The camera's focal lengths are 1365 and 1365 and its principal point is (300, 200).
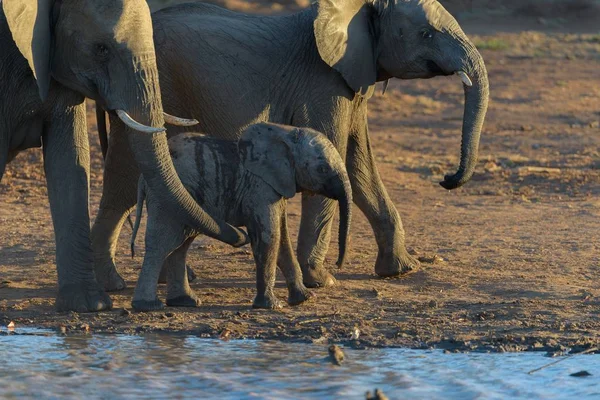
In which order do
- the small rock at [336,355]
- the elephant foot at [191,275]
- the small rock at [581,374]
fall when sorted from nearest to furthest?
1. the small rock at [581,374]
2. the small rock at [336,355]
3. the elephant foot at [191,275]

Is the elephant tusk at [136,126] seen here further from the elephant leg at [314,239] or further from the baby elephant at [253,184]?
the elephant leg at [314,239]

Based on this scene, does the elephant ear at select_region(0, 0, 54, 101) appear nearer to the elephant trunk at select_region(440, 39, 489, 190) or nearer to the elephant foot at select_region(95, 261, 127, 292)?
the elephant foot at select_region(95, 261, 127, 292)

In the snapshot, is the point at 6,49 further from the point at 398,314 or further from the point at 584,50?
the point at 584,50

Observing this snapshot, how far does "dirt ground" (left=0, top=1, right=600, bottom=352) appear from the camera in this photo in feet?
22.3

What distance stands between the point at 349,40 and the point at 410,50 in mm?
356

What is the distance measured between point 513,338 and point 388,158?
21.4 feet

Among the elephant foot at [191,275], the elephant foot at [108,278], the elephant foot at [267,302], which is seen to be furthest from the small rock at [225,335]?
the elephant foot at [191,275]

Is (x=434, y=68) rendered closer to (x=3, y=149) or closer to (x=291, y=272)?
(x=291, y=272)

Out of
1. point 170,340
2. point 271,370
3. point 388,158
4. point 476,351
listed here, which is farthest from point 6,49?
point 388,158

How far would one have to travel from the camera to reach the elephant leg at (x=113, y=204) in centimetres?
757

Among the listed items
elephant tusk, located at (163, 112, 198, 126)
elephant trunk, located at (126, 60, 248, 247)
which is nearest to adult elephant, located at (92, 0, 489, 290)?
elephant tusk, located at (163, 112, 198, 126)

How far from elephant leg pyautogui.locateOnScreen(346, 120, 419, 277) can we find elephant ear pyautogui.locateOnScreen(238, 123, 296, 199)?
124cm

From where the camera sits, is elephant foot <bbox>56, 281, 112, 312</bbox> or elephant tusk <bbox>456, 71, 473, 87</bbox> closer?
elephant foot <bbox>56, 281, 112, 312</bbox>

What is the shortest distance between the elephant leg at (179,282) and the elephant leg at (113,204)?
62 cm
